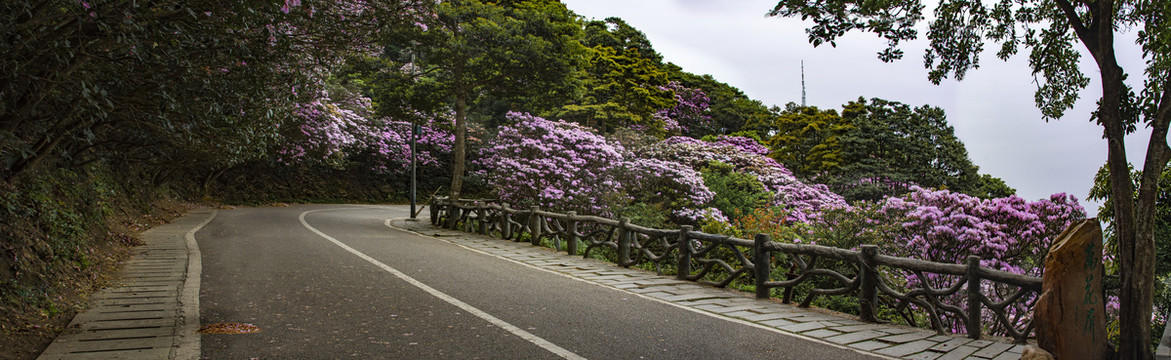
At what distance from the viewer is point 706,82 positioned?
41531 millimetres

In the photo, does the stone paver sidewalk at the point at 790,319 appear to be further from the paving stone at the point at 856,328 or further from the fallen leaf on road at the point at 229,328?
the fallen leaf on road at the point at 229,328

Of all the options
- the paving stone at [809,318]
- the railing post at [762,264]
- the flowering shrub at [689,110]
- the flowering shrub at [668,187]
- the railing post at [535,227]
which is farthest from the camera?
the flowering shrub at [689,110]

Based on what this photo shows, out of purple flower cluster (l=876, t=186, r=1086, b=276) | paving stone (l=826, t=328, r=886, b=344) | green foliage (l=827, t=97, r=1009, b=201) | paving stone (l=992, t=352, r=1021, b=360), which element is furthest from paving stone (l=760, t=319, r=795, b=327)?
green foliage (l=827, t=97, r=1009, b=201)

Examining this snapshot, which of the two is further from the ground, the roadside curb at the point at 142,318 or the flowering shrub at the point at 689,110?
the flowering shrub at the point at 689,110

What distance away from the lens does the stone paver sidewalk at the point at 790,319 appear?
566cm

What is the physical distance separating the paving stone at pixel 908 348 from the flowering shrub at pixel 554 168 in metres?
11.9

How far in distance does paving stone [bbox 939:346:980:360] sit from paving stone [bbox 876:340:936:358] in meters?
0.21

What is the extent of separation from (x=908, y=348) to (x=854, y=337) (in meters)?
0.49

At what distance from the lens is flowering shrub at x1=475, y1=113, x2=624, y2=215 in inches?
704

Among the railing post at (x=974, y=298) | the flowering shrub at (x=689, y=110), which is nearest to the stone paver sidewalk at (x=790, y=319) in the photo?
the railing post at (x=974, y=298)

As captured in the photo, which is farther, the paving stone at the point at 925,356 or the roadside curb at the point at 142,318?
the paving stone at the point at 925,356

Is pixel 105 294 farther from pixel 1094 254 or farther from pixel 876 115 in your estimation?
pixel 876 115

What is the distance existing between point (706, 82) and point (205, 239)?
109 feet

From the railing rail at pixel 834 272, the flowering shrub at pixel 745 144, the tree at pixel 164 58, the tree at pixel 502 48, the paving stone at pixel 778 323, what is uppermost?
the tree at pixel 502 48
